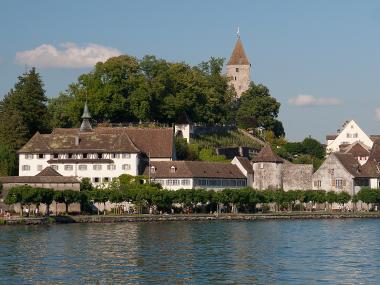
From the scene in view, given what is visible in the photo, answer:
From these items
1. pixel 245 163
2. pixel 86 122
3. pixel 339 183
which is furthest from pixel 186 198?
pixel 339 183

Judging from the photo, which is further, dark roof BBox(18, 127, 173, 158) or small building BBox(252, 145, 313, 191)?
small building BBox(252, 145, 313, 191)

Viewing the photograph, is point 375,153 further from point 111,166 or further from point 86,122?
point 111,166

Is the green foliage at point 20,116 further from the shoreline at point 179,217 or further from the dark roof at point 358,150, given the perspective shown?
the dark roof at point 358,150

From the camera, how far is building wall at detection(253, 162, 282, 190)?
114875mm

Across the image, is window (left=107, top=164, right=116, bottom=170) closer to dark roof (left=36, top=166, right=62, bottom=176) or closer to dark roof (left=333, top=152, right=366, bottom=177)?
dark roof (left=36, top=166, right=62, bottom=176)

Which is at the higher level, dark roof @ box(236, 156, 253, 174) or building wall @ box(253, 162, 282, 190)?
dark roof @ box(236, 156, 253, 174)

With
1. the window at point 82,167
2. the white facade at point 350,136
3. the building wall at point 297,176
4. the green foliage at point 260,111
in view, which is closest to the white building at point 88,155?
the window at point 82,167

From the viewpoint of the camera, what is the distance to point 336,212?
4304 inches

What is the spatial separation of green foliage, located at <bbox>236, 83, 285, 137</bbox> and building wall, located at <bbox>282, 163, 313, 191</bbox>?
101 feet

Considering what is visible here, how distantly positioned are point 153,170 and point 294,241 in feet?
117

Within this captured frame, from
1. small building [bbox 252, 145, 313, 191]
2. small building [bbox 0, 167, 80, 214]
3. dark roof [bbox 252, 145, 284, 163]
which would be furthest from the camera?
small building [bbox 252, 145, 313, 191]

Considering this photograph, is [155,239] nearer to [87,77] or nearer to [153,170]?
[153,170]

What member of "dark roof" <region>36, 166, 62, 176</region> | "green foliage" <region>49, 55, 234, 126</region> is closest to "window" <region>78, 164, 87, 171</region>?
"dark roof" <region>36, 166, 62, 176</region>

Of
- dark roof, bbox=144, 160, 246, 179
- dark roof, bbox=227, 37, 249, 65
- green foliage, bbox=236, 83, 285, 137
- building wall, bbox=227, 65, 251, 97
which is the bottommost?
dark roof, bbox=144, 160, 246, 179
